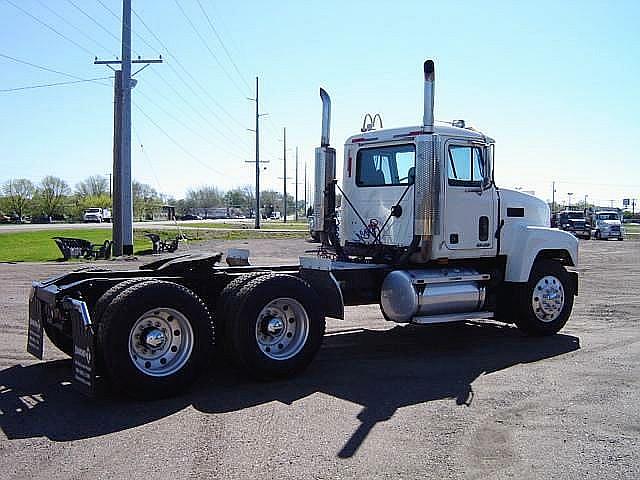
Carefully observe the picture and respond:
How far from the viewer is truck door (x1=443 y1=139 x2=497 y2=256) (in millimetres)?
9789

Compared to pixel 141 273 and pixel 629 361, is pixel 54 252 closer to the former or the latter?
pixel 141 273

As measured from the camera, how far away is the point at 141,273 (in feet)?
26.8

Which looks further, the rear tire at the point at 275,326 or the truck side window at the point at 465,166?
the truck side window at the point at 465,166

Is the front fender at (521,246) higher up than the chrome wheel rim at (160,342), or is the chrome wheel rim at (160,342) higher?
the front fender at (521,246)

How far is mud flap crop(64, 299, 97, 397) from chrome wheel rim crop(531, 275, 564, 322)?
6.51 m

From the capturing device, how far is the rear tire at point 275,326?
7.61m

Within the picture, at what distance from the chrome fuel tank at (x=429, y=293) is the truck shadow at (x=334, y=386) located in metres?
0.57

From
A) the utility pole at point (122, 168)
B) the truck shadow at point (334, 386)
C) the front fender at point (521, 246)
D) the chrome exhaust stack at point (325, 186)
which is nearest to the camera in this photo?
the truck shadow at point (334, 386)

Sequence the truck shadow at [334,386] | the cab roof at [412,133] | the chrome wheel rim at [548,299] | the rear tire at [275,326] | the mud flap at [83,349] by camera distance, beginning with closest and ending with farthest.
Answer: the truck shadow at [334,386], the mud flap at [83,349], the rear tire at [275,326], the cab roof at [412,133], the chrome wheel rim at [548,299]

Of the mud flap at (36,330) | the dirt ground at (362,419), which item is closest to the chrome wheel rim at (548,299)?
the dirt ground at (362,419)

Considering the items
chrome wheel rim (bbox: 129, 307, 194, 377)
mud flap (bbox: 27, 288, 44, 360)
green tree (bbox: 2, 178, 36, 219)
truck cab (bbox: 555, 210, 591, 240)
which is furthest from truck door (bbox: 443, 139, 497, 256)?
green tree (bbox: 2, 178, 36, 219)

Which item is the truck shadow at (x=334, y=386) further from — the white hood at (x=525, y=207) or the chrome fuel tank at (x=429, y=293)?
the white hood at (x=525, y=207)

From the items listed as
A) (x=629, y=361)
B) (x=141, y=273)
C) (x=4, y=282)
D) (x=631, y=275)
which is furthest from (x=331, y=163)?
(x=631, y=275)

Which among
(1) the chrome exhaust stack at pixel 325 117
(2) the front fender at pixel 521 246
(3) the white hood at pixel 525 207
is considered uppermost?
(1) the chrome exhaust stack at pixel 325 117
